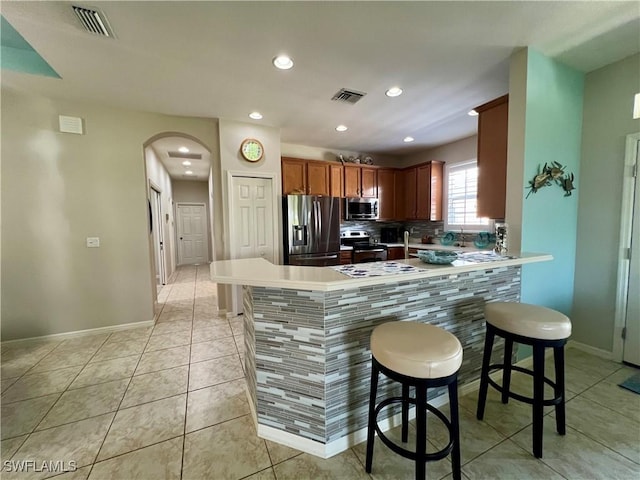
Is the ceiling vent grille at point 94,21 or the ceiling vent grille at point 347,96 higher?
the ceiling vent grille at point 347,96

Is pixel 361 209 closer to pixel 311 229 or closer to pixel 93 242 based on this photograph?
pixel 311 229

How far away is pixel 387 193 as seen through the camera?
517cm

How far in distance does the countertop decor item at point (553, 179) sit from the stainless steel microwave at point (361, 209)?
2.86 meters

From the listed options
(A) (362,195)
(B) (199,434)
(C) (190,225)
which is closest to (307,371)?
(B) (199,434)

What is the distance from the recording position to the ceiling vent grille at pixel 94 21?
165cm

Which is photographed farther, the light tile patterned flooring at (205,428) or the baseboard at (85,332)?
the baseboard at (85,332)

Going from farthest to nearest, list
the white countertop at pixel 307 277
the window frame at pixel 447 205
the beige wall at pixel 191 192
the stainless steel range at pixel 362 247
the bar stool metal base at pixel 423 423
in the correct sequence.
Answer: the beige wall at pixel 191 192
the stainless steel range at pixel 362 247
the window frame at pixel 447 205
the white countertop at pixel 307 277
the bar stool metal base at pixel 423 423

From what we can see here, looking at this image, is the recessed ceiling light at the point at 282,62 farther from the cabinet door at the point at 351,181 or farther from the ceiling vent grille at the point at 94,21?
the cabinet door at the point at 351,181

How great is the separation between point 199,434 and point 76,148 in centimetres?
339

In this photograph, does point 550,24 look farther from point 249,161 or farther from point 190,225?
point 190,225

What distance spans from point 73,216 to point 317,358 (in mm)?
3434

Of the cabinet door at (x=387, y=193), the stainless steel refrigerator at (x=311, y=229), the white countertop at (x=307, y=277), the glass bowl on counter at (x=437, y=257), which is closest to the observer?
the white countertop at (x=307, y=277)

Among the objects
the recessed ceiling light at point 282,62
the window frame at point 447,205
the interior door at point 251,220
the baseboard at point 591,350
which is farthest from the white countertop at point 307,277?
the window frame at point 447,205

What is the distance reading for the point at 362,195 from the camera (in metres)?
4.96
